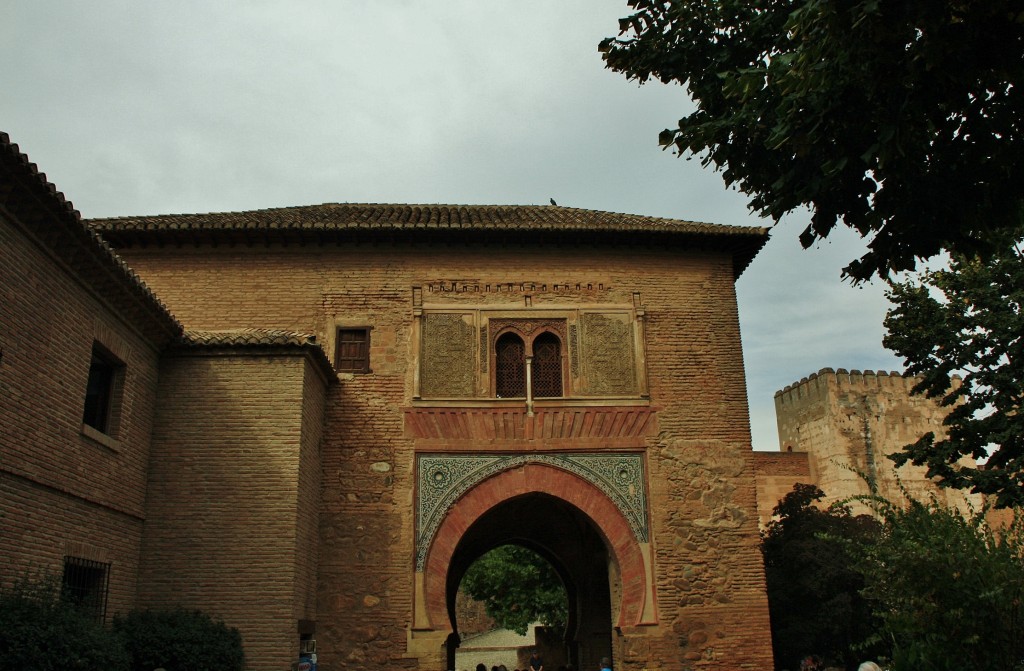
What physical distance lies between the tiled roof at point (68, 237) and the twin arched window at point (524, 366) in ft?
15.1

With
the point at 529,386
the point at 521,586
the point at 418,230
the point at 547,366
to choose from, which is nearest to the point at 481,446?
the point at 529,386

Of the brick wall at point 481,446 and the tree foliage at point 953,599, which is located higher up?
the brick wall at point 481,446

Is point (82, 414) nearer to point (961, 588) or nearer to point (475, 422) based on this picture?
point (475, 422)

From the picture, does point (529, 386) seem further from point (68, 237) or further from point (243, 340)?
point (68, 237)

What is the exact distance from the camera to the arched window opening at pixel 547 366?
43.2 feet

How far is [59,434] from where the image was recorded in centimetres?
880

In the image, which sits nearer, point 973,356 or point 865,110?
point 865,110

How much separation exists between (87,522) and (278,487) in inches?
88.0

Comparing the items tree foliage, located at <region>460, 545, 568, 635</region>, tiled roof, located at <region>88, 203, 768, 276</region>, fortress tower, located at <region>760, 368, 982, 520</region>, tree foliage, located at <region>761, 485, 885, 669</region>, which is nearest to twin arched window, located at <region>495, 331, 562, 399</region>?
tiled roof, located at <region>88, 203, 768, 276</region>

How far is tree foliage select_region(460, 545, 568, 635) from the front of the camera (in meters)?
26.2

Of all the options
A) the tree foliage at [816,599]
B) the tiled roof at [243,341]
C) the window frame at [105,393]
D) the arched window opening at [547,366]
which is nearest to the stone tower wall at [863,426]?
the tree foliage at [816,599]

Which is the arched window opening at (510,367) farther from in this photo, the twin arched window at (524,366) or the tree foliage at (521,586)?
the tree foliage at (521,586)

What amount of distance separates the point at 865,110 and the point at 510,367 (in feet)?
26.3

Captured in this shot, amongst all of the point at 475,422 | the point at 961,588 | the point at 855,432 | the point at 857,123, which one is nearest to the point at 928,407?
the point at 855,432
